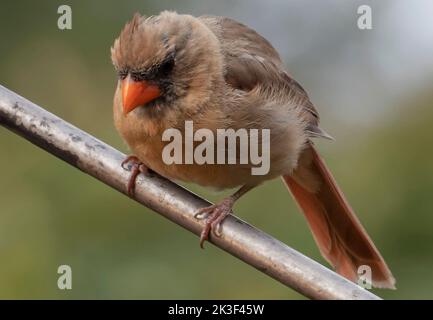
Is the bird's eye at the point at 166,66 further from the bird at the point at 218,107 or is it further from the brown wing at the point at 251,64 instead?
the brown wing at the point at 251,64

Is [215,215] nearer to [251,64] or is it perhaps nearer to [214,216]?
[214,216]

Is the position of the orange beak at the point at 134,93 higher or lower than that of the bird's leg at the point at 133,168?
higher

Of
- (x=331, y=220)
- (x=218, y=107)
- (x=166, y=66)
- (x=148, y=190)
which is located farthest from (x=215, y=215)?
(x=331, y=220)

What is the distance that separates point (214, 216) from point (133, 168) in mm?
326

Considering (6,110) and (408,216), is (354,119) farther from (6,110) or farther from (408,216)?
(6,110)

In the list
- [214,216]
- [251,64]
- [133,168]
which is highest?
[251,64]

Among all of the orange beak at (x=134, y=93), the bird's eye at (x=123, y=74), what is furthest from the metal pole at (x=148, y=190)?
the bird's eye at (x=123, y=74)

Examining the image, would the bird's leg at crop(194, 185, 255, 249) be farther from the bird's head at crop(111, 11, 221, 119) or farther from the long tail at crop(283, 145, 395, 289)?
the long tail at crop(283, 145, 395, 289)

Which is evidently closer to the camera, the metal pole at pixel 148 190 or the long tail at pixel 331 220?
the metal pole at pixel 148 190

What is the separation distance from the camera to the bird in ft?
10.7

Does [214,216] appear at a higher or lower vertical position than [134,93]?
lower

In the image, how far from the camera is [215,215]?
10.7 feet

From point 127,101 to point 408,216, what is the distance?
1311 mm

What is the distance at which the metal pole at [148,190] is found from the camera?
2.60m
